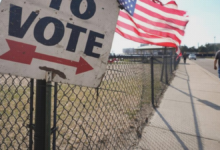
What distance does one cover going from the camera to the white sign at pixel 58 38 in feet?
3.81

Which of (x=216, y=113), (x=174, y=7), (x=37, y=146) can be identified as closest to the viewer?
(x=37, y=146)

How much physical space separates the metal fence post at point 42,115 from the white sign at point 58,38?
13 centimetres

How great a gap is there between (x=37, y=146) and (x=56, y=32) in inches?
36.7

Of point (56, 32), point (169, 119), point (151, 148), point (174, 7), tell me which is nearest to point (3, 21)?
point (56, 32)

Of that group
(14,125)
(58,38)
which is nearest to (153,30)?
(58,38)

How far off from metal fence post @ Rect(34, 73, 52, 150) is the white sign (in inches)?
4.9

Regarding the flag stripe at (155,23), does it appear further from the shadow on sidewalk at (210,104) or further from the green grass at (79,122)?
the shadow on sidewalk at (210,104)

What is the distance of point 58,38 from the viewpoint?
1268 mm

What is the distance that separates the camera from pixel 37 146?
1.36 meters

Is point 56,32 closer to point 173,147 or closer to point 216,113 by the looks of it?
point 173,147

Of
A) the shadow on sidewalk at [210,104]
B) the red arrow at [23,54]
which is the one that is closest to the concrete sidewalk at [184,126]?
the shadow on sidewalk at [210,104]

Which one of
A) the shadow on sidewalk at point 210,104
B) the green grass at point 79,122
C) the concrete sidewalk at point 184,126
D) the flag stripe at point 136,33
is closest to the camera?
the green grass at point 79,122

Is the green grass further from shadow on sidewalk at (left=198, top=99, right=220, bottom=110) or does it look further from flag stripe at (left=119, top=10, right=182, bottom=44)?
shadow on sidewalk at (left=198, top=99, right=220, bottom=110)

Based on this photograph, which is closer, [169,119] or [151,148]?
[151,148]
